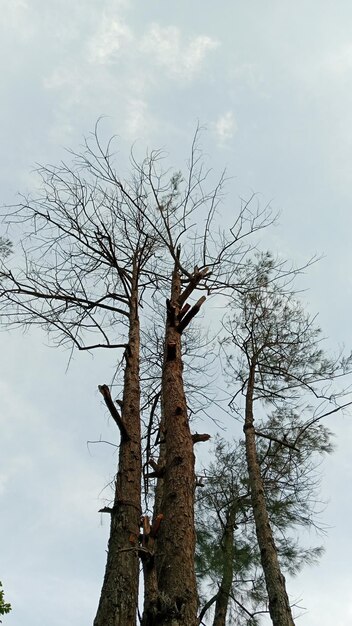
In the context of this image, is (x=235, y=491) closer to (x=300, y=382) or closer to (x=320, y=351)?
(x=300, y=382)

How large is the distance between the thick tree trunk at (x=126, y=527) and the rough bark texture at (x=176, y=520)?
0.67ft

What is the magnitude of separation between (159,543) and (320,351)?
5.30m

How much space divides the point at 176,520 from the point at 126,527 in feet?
3.15

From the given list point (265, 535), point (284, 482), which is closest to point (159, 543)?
point (265, 535)

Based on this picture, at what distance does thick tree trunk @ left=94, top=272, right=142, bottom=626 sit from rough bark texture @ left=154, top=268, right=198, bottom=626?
0.20 meters

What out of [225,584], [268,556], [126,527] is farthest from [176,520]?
[225,584]

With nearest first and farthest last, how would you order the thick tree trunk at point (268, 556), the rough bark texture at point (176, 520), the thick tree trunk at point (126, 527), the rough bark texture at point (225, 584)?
the rough bark texture at point (176, 520) → the thick tree trunk at point (126, 527) → the thick tree trunk at point (268, 556) → the rough bark texture at point (225, 584)

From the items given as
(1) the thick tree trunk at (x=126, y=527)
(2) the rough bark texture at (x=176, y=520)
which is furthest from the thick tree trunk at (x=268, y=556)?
(2) the rough bark texture at (x=176, y=520)

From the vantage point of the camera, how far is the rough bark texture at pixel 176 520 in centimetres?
212

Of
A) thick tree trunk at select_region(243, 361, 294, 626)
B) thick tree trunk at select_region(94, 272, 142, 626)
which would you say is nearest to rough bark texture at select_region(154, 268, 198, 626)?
thick tree trunk at select_region(94, 272, 142, 626)

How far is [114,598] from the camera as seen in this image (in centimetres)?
296

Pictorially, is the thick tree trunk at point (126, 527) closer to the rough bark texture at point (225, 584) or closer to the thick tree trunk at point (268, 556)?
the thick tree trunk at point (268, 556)

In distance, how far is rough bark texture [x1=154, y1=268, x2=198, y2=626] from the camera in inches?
83.4

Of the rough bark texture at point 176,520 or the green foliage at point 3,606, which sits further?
the green foliage at point 3,606
